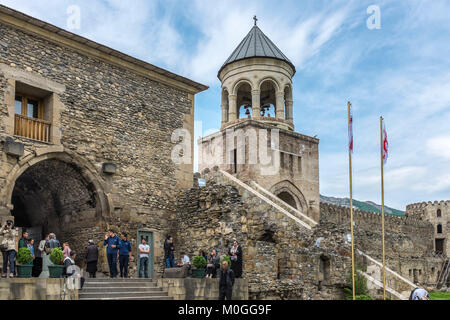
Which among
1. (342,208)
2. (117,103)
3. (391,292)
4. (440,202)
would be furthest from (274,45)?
(440,202)

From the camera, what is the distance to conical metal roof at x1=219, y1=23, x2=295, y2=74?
27.7m

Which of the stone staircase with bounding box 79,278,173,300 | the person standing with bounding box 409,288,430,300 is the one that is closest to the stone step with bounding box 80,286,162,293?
the stone staircase with bounding box 79,278,173,300

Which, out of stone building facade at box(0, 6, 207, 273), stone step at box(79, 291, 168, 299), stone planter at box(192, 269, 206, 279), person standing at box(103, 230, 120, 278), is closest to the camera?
stone step at box(79, 291, 168, 299)

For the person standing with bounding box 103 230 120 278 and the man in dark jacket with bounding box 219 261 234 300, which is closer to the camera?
the man in dark jacket with bounding box 219 261 234 300

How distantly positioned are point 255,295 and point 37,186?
7789mm

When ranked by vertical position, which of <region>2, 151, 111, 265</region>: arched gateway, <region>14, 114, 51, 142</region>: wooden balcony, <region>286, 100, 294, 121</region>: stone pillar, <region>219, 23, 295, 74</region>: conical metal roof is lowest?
<region>2, 151, 111, 265</region>: arched gateway

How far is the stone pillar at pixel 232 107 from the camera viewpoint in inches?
1090

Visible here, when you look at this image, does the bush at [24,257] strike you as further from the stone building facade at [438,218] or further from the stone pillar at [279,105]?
the stone building facade at [438,218]

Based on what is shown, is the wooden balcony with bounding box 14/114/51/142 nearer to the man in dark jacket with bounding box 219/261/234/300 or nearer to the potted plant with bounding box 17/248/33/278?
the potted plant with bounding box 17/248/33/278

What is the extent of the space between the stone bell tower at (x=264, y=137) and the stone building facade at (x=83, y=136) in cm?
786

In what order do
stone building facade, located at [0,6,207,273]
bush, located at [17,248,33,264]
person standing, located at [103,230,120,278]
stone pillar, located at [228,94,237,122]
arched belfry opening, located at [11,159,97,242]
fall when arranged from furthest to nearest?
stone pillar, located at [228,94,237,122]
arched belfry opening, located at [11,159,97,242]
stone building facade, located at [0,6,207,273]
person standing, located at [103,230,120,278]
bush, located at [17,248,33,264]

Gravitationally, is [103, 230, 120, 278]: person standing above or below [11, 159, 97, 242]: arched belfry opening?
below

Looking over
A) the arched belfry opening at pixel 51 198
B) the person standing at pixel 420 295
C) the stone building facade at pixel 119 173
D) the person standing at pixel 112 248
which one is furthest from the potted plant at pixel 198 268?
the person standing at pixel 420 295

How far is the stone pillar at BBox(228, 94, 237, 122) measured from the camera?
1090 inches
